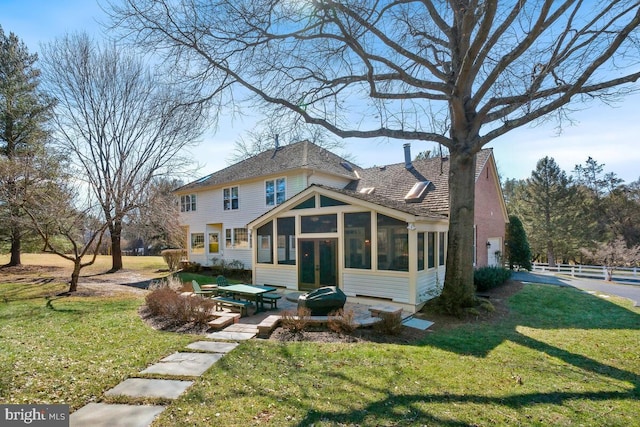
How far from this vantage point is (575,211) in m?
33.7

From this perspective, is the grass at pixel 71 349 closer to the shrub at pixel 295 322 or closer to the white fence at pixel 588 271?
the shrub at pixel 295 322

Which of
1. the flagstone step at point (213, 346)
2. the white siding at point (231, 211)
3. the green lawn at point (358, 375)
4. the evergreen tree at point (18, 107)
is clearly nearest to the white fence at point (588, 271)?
the green lawn at point (358, 375)

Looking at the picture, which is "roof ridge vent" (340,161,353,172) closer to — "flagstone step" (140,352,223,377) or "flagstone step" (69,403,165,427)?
"flagstone step" (140,352,223,377)

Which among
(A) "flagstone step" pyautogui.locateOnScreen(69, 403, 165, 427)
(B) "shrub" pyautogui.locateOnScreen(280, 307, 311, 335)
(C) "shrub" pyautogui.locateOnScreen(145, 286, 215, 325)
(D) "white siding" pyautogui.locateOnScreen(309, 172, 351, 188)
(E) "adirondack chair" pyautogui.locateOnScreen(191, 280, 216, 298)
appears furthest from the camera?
(D) "white siding" pyautogui.locateOnScreen(309, 172, 351, 188)

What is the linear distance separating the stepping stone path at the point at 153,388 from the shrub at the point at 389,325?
3.45 meters

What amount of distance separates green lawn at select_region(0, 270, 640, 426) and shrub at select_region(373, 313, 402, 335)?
2.55 ft

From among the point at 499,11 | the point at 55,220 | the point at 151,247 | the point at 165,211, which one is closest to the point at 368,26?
the point at 499,11

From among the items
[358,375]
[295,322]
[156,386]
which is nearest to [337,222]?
[295,322]

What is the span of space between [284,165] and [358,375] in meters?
14.1

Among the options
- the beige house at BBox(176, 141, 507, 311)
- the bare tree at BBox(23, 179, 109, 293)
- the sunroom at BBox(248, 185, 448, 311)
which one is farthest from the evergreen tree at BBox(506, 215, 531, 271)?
the bare tree at BBox(23, 179, 109, 293)

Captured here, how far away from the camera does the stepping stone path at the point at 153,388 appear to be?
3.45 m

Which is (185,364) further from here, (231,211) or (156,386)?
(231,211)

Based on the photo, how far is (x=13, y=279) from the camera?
14820 millimetres

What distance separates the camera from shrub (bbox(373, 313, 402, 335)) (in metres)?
7.46
